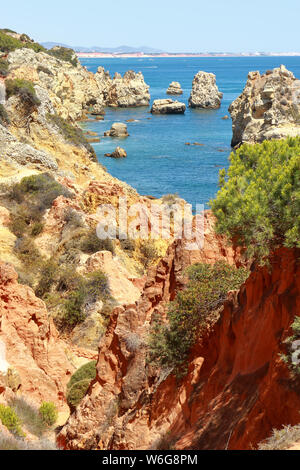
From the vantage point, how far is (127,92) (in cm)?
13588

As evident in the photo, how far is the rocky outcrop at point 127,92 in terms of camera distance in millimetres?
134875

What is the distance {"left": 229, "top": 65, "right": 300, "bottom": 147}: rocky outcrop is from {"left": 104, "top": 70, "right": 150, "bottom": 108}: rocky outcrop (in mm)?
57181

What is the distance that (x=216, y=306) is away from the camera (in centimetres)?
1318

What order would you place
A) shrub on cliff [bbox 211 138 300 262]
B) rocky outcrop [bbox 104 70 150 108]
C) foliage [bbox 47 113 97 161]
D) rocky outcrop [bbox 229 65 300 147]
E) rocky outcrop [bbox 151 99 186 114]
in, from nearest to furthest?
1. shrub on cliff [bbox 211 138 300 262]
2. foliage [bbox 47 113 97 161]
3. rocky outcrop [bbox 229 65 300 147]
4. rocky outcrop [bbox 151 99 186 114]
5. rocky outcrop [bbox 104 70 150 108]

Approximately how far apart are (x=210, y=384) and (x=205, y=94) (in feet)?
433

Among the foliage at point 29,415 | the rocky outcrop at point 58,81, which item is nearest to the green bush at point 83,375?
the foliage at point 29,415

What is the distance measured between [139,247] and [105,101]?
114 meters

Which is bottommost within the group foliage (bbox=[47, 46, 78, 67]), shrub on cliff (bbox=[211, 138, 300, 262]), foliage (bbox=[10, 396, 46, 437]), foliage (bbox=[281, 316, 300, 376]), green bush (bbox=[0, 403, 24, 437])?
foliage (bbox=[10, 396, 46, 437])

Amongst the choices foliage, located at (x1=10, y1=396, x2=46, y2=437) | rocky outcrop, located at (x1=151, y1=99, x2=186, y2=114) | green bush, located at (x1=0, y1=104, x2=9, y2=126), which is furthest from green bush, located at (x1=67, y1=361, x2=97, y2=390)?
rocky outcrop, located at (x1=151, y1=99, x2=186, y2=114)

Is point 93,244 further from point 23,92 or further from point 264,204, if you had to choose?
point 23,92

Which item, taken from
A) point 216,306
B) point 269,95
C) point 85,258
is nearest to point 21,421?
point 216,306

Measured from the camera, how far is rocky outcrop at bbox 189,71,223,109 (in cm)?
13588

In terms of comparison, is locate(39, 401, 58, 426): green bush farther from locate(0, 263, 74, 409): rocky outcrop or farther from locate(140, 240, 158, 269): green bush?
locate(140, 240, 158, 269): green bush
